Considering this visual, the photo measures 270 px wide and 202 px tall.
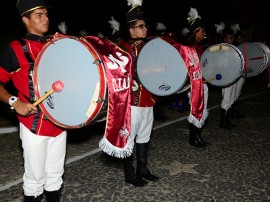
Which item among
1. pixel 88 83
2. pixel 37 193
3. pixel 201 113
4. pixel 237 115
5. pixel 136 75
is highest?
pixel 88 83

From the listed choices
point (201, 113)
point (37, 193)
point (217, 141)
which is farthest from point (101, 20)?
point (37, 193)

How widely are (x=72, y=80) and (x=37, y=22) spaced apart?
25.6 inches

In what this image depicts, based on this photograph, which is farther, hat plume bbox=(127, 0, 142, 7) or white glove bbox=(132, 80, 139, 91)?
hat plume bbox=(127, 0, 142, 7)

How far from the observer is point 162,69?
3463 millimetres

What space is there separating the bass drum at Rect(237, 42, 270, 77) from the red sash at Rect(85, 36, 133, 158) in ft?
12.3

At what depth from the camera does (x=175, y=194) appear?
3.57 m

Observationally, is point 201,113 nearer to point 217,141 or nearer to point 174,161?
point 174,161

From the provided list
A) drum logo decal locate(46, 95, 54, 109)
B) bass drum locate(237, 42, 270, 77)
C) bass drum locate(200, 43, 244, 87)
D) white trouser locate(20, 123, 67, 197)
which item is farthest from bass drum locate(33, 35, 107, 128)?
bass drum locate(237, 42, 270, 77)

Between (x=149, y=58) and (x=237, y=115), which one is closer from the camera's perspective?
(x=149, y=58)

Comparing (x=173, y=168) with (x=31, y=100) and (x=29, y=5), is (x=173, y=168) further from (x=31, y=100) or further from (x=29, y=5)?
(x=29, y=5)

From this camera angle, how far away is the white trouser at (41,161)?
8.54 ft

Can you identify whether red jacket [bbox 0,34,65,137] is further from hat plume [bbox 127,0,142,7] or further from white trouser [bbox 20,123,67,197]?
hat plume [bbox 127,0,142,7]

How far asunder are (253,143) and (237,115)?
6.27 feet

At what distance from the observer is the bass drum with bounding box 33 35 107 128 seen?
2.26 meters
